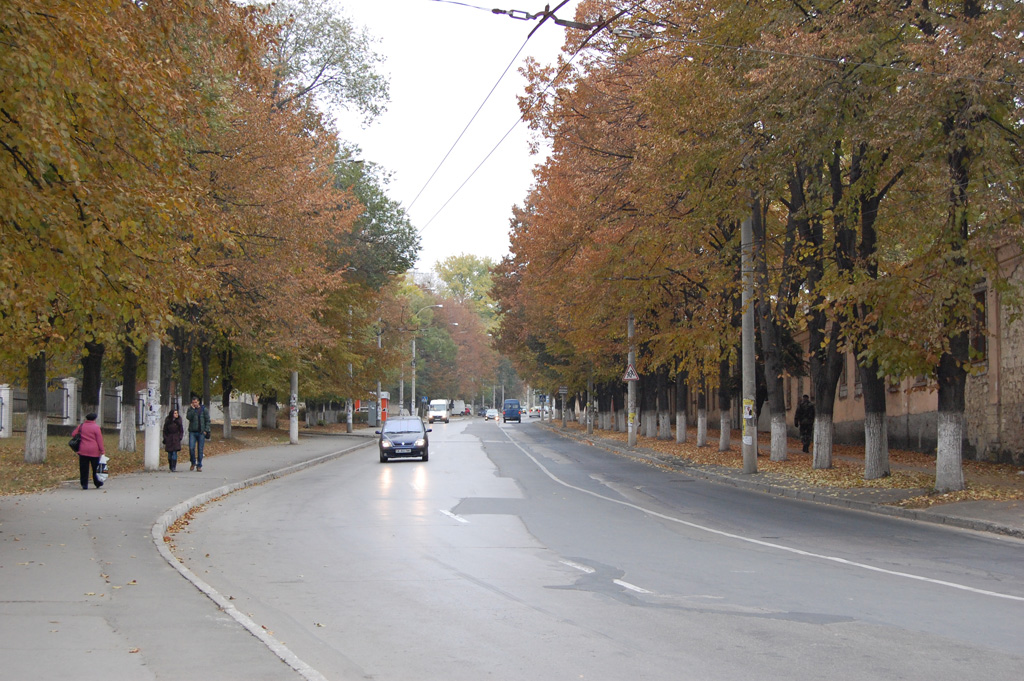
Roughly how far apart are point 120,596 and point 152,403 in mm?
16335

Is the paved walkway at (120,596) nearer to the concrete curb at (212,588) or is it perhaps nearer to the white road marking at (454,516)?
the concrete curb at (212,588)

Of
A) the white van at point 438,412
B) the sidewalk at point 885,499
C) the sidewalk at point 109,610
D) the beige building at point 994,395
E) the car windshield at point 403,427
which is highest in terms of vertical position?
the beige building at point 994,395

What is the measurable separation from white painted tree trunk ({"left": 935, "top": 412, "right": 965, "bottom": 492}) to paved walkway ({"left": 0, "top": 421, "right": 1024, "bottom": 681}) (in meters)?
1.02

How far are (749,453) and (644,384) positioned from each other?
76.5 feet

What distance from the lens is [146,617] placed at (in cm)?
760

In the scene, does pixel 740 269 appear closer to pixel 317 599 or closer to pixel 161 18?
pixel 161 18

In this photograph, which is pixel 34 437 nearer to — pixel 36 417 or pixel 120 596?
pixel 36 417

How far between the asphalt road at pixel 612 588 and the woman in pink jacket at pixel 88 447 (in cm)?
318

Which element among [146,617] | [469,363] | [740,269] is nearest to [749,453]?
[740,269]

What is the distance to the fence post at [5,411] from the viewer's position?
36.5 metres

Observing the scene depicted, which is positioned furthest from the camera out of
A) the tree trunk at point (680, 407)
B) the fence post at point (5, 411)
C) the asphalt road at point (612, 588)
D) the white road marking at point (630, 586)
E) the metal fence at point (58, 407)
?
the metal fence at point (58, 407)

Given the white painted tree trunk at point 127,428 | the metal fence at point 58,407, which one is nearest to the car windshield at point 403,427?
the white painted tree trunk at point 127,428

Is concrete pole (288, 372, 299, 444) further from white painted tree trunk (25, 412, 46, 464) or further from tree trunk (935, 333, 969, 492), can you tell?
tree trunk (935, 333, 969, 492)

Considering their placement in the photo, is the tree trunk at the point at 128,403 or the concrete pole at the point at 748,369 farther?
the tree trunk at the point at 128,403
